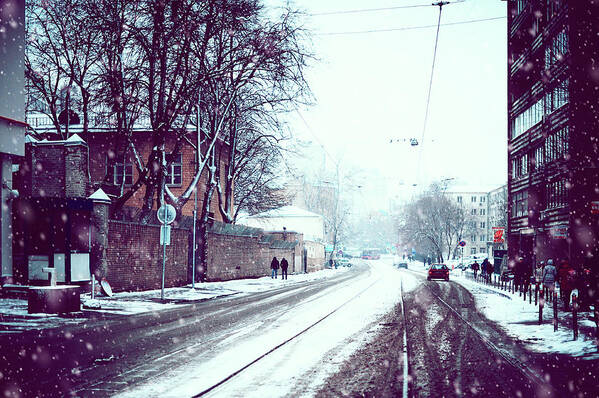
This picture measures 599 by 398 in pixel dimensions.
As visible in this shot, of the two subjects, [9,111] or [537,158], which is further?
[537,158]

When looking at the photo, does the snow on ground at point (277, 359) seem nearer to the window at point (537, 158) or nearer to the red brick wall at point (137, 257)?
the red brick wall at point (137, 257)

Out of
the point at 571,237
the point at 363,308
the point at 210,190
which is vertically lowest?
the point at 363,308

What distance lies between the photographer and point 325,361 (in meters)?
10.5

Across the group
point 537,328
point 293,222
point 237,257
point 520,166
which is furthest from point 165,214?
point 293,222

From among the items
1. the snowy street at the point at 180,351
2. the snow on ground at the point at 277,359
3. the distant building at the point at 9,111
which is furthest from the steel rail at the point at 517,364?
the distant building at the point at 9,111

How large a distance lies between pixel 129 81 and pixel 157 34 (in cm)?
282

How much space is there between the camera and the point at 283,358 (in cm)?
1063

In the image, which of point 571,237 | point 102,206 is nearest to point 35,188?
point 102,206

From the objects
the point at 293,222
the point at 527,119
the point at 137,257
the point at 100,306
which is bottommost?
the point at 100,306

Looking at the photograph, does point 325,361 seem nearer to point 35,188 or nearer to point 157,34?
point 35,188

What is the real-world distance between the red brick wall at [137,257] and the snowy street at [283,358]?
6.44 m

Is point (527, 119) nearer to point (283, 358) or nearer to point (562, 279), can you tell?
point (562, 279)

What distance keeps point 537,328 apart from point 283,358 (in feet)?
27.1

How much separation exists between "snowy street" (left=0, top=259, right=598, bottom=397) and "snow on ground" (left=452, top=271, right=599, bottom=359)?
4.9 inches
